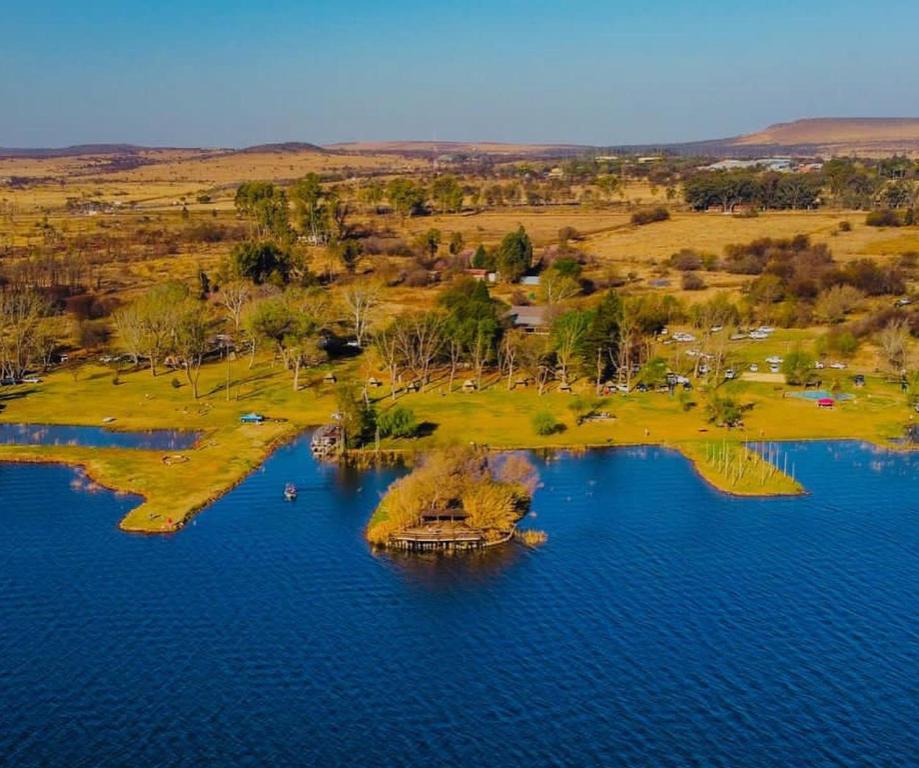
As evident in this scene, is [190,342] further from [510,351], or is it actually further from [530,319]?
[530,319]

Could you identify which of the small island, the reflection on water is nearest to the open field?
the small island

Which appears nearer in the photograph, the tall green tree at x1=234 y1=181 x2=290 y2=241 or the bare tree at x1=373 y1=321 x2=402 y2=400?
the bare tree at x1=373 y1=321 x2=402 y2=400

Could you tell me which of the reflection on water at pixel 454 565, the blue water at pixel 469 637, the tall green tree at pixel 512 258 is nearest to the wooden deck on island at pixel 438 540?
the reflection on water at pixel 454 565

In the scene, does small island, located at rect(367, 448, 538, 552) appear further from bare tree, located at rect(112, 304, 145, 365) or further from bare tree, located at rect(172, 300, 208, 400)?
bare tree, located at rect(112, 304, 145, 365)

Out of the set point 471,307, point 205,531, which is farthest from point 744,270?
point 205,531

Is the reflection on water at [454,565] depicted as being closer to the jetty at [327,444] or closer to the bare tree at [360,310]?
the jetty at [327,444]

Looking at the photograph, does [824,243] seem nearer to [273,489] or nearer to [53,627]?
[273,489]
